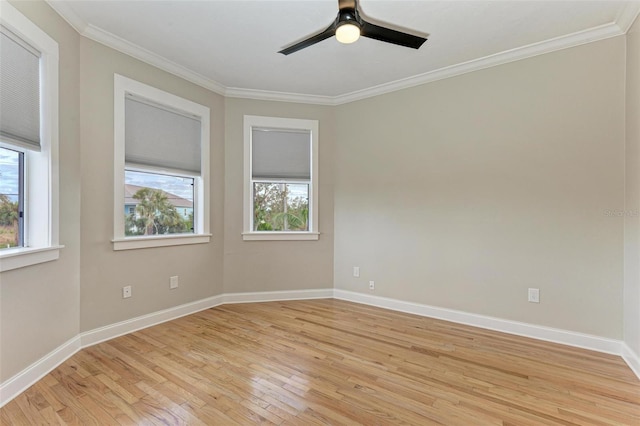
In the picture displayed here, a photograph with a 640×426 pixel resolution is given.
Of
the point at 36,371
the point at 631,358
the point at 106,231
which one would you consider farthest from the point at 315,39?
the point at 631,358

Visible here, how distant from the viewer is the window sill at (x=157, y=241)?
2822 mm

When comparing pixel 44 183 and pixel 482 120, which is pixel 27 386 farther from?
pixel 482 120

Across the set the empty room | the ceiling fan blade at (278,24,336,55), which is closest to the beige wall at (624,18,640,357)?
the empty room

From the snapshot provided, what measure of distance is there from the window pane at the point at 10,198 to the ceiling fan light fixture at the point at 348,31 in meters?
2.33

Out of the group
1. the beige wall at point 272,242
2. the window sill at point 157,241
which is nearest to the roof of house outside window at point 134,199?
the window sill at point 157,241

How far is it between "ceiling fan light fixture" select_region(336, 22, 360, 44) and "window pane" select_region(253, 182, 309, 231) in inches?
90.9

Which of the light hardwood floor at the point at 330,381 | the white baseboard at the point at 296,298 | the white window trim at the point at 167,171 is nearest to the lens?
the light hardwood floor at the point at 330,381

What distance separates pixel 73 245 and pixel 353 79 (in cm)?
318

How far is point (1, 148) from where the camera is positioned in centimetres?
197

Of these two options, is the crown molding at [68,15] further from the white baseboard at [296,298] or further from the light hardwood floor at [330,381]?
the light hardwood floor at [330,381]

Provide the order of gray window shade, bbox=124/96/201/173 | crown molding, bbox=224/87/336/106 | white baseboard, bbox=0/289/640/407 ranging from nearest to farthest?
white baseboard, bbox=0/289/640/407 < gray window shade, bbox=124/96/201/173 < crown molding, bbox=224/87/336/106

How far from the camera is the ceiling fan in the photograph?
1855mm

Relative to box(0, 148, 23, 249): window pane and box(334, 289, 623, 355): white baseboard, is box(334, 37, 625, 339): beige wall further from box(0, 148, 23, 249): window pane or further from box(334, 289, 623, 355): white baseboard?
box(0, 148, 23, 249): window pane

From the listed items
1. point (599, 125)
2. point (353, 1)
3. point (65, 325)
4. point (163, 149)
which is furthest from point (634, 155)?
point (65, 325)
